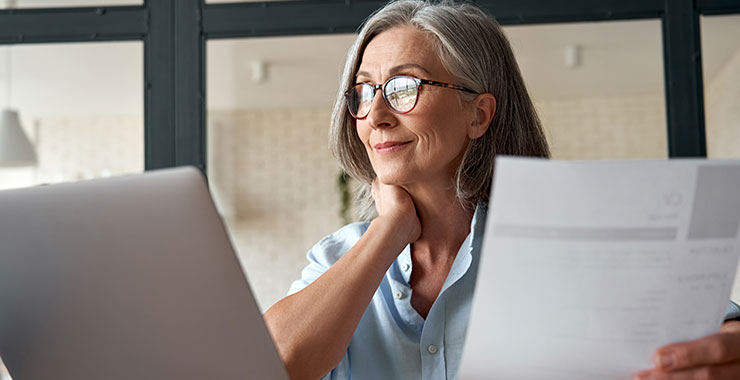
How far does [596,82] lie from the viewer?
15.5ft

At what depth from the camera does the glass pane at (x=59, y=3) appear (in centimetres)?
235

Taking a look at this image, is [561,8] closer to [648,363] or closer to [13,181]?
[648,363]

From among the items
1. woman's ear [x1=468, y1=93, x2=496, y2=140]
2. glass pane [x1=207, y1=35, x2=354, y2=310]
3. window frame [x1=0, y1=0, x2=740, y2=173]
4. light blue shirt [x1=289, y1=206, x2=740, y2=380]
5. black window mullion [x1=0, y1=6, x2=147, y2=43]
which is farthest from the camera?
glass pane [x1=207, y1=35, x2=354, y2=310]

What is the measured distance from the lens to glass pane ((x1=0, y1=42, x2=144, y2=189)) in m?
2.42

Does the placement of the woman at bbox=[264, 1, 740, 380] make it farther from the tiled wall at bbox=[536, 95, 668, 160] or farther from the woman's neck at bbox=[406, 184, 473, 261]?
the tiled wall at bbox=[536, 95, 668, 160]

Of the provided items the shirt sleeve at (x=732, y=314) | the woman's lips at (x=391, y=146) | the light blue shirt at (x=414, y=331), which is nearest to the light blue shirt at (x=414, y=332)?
the light blue shirt at (x=414, y=331)

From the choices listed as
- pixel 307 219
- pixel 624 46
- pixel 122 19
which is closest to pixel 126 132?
pixel 122 19

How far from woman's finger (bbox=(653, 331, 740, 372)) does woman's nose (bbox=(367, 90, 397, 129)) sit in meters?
0.70

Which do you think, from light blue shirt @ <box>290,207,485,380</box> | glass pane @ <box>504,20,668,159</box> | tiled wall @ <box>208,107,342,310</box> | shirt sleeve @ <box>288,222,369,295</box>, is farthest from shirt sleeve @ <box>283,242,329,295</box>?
tiled wall @ <box>208,107,342,310</box>

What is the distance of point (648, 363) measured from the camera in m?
0.82

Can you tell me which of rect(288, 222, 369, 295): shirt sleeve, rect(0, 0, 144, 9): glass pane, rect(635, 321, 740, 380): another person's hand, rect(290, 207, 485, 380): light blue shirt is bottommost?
rect(290, 207, 485, 380): light blue shirt

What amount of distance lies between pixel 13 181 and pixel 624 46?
302cm

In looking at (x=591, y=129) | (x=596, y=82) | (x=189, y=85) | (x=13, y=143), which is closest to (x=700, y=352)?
(x=189, y=85)

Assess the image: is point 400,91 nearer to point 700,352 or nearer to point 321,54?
point 700,352
